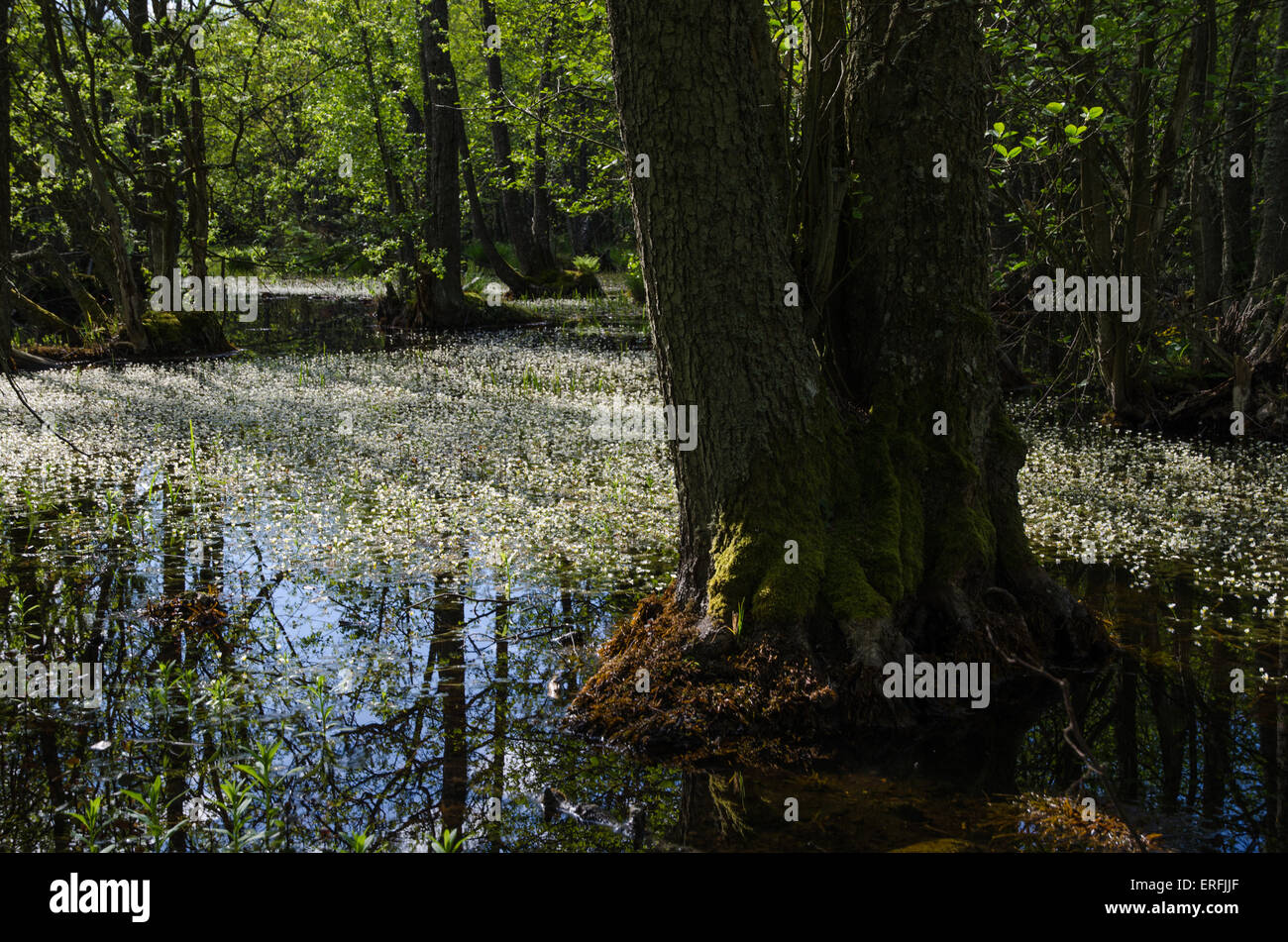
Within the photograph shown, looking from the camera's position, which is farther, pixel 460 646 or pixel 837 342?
pixel 460 646

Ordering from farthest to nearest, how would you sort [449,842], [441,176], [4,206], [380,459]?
1. [441,176]
2. [380,459]
3. [4,206]
4. [449,842]

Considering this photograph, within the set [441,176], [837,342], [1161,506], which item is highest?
[441,176]

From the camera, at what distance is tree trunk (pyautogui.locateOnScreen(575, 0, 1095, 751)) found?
4969mm

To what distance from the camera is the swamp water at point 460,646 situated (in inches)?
162

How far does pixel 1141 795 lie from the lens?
436cm

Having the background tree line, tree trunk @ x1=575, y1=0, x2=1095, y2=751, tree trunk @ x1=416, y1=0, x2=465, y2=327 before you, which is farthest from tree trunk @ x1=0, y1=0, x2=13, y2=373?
tree trunk @ x1=416, y1=0, x2=465, y2=327

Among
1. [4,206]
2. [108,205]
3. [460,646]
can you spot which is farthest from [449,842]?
[108,205]

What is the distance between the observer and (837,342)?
19.6ft

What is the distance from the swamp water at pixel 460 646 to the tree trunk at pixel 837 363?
76cm

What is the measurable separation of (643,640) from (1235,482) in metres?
7.73

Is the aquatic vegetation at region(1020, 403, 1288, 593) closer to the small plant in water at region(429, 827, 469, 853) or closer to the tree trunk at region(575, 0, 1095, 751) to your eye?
the tree trunk at region(575, 0, 1095, 751)

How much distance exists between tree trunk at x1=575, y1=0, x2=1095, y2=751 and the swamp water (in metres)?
0.76

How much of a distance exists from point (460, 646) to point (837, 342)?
309 cm

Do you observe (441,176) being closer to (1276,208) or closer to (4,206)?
(1276,208)
